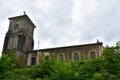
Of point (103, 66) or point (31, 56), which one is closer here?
point (103, 66)

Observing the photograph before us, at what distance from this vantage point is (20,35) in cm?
4944

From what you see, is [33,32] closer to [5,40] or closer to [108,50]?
[5,40]

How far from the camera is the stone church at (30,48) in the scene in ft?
140

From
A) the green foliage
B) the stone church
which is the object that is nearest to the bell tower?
the stone church

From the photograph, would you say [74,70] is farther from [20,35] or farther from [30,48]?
[30,48]

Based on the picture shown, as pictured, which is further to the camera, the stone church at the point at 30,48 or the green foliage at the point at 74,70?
the stone church at the point at 30,48

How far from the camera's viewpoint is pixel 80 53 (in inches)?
1708

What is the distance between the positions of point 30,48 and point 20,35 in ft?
13.0

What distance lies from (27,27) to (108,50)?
1250 inches

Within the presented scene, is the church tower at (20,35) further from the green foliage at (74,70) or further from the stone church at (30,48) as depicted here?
the green foliage at (74,70)

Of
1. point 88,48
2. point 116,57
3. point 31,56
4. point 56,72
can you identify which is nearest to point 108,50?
point 116,57

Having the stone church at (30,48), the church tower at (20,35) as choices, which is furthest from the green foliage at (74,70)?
the church tower at (20,35)

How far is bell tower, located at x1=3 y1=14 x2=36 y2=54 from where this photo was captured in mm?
48375

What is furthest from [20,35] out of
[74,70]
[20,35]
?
[74,70]
